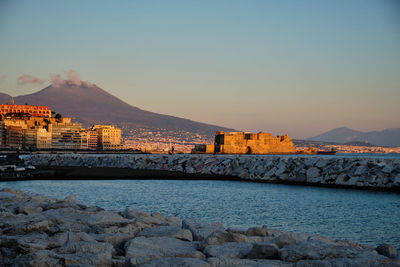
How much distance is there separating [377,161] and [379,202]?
229 inches

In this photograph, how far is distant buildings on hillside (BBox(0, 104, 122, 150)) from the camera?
12219 cm

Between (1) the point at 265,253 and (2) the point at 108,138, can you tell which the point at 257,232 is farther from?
(2) the point at 108,138

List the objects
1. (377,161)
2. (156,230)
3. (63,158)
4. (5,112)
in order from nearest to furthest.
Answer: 1. (156,230)
2. (377,161)
3. (63,158)
4. (5,112)

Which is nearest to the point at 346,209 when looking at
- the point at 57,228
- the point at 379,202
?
the point at 379,202

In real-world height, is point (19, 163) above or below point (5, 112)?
below

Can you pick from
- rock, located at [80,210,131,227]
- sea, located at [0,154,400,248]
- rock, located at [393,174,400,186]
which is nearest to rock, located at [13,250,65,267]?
rock, located at [80,210,131,227]

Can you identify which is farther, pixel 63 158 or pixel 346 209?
pixel 63 158

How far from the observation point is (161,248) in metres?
5.15

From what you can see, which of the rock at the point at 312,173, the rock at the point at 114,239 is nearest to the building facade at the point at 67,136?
the rock at the point at 312,173

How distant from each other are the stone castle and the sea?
112542 mm

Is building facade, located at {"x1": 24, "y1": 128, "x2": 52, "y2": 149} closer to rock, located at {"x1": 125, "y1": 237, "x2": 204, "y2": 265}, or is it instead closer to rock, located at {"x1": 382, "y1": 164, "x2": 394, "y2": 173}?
rock, located at {"x1": 382, "y1": 164, "x2": 394, "y2": 173}

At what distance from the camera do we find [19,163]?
93.2 ft

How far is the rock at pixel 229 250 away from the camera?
4824mm

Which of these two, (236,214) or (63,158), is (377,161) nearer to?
(236,214)
